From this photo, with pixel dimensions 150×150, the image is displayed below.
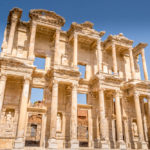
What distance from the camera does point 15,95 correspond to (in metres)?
16.7

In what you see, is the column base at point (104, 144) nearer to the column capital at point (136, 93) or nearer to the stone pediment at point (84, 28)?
the column capital at point (136, 93)

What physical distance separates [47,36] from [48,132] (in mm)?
10327

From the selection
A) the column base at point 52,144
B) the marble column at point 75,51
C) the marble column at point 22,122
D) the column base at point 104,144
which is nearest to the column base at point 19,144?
the marble column at point 22,122

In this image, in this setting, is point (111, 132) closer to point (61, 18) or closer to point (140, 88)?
point (140, 88)

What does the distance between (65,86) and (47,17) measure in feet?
24.7

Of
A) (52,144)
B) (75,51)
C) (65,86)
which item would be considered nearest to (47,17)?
(75,51)

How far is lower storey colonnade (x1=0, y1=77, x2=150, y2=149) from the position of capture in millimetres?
15266

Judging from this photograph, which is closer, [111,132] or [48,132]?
[48,132]

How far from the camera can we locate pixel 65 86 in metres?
18.8

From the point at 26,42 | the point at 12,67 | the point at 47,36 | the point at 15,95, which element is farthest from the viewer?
the point at 47,36

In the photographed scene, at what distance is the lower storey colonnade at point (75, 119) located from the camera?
1527 cm

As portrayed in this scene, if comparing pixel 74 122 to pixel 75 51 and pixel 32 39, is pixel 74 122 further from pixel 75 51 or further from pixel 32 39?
pixel 32 39

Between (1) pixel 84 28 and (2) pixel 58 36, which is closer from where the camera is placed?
(2) pixel 58 36

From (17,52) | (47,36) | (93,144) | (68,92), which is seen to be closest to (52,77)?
(68,92)
